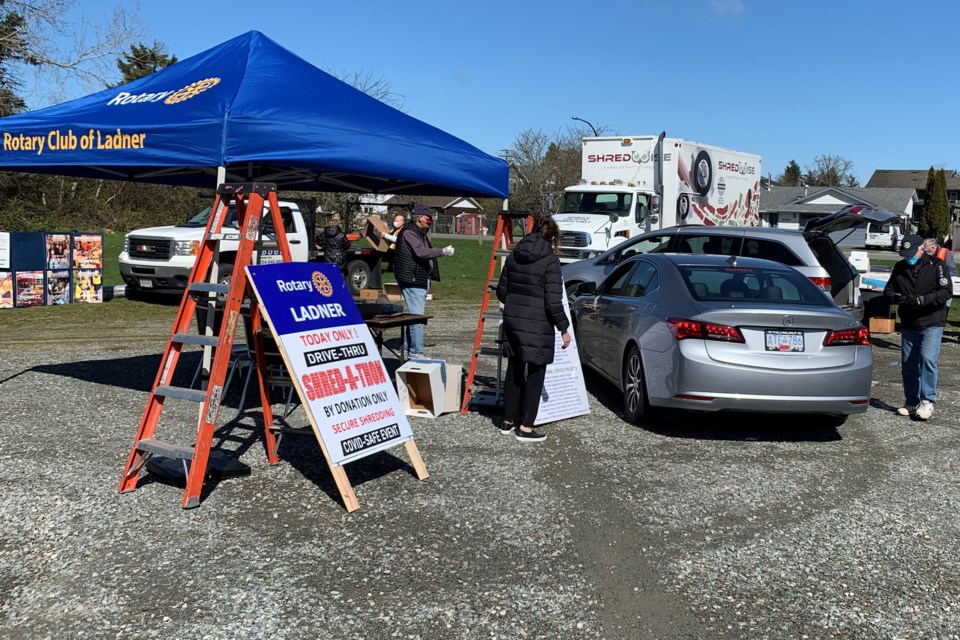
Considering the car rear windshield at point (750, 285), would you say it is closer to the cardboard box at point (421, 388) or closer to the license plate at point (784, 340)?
the license plate at point (784, 340)

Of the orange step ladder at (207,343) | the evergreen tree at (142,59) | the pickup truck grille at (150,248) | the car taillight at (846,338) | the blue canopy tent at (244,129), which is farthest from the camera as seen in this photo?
the evergreen tree at (142,59)

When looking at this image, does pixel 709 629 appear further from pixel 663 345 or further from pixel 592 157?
pixel 592 157

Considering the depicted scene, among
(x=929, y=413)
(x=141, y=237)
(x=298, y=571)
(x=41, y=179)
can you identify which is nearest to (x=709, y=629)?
(x=298, y=571)

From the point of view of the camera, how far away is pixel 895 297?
7.95 metres

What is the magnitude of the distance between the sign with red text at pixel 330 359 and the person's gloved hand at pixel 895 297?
15.7 feet

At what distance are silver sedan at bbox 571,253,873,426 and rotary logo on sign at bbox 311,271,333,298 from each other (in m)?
2.85

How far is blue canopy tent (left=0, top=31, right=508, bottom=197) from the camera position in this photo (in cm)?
599

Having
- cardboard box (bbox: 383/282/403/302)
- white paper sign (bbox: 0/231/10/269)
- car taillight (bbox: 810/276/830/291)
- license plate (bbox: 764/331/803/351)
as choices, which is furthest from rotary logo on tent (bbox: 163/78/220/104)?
cardboard box (bbox: 383/282/403/302)

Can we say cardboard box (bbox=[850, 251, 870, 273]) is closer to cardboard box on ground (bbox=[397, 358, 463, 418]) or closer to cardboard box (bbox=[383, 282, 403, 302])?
cardboard box (bbox=[383, 282, 403, 302])

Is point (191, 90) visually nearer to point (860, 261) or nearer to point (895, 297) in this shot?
point (895, 297)

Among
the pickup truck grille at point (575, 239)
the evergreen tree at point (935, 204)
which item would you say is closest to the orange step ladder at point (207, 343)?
the pickup truck grille at point (575, 239)

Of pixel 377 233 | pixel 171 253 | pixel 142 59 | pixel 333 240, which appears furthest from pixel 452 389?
pixel 142 59

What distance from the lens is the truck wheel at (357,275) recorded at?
17.8 meters

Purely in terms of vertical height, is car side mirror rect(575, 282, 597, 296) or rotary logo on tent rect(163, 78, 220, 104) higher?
rotary logo on tent rect(163, 78, 220, 104)
